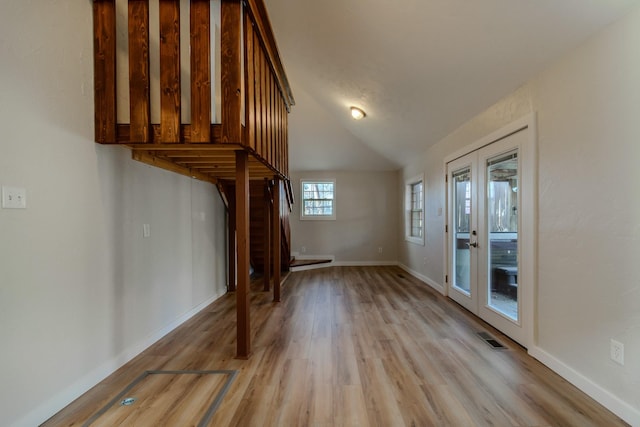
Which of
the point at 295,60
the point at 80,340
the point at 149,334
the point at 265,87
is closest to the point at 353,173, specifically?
the point at 295,60

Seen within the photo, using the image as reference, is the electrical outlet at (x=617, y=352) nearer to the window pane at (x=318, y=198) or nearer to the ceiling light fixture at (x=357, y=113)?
the ceiling light fixture at (x=357, y=113)

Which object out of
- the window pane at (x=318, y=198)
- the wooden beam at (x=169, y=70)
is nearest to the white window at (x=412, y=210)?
the window pane at (x=318, y=198)

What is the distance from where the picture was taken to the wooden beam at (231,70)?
6.53 feet

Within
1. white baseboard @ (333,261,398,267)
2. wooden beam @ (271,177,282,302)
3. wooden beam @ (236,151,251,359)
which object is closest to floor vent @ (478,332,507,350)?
wooden beam @ (236,151,251,359)

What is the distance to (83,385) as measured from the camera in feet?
6.17

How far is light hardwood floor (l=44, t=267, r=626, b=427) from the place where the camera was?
1644mm

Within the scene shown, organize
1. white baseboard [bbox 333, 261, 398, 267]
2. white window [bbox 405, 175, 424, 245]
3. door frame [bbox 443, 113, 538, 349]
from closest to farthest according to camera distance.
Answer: door frame [bbox 443, 113, 538, 349]
white window [bbox 405, 175, 424, 245]
white baseboard [bbox 333, 261, 398, 267]

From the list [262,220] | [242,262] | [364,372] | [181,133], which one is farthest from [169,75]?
[262,220]

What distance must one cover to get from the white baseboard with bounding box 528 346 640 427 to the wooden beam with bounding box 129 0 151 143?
11.3 ft

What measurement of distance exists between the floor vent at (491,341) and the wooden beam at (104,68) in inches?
139

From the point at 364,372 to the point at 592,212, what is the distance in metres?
1.90

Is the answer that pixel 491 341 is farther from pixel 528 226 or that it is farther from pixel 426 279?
pixel 426 279

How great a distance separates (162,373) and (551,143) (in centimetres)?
346

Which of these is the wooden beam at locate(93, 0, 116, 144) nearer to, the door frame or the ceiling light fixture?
the ceiling light fixture
